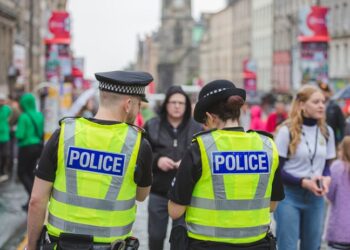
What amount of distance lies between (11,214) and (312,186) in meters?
7.06

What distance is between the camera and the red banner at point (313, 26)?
2791 centimetres

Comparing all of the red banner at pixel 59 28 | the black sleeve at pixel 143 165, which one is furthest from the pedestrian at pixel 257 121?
the black sleeve at pixel 143 165

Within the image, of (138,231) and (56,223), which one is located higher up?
(56,223)

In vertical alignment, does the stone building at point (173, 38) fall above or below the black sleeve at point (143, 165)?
above

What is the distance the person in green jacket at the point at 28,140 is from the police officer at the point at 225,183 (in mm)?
8597

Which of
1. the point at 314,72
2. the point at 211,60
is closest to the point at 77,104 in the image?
the point at 314,72

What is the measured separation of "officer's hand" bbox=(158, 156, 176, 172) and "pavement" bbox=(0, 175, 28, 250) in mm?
2783

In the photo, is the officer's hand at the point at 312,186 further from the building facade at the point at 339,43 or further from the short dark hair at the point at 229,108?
the building facade at the point at 339,43

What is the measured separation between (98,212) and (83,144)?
1.24ft

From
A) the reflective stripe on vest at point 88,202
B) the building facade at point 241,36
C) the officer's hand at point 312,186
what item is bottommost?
the officer's hand at point 312,186

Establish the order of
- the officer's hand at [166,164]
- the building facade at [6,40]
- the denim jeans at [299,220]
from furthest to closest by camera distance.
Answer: the building facade at [6,40]
the officer's hand at [166,164]
the denim jeans at [299,220]

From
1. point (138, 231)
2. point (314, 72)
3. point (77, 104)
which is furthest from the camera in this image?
point (314, 72)

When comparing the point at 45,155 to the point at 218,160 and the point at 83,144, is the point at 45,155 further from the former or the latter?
the point at 218,160

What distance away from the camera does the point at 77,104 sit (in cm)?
1458
